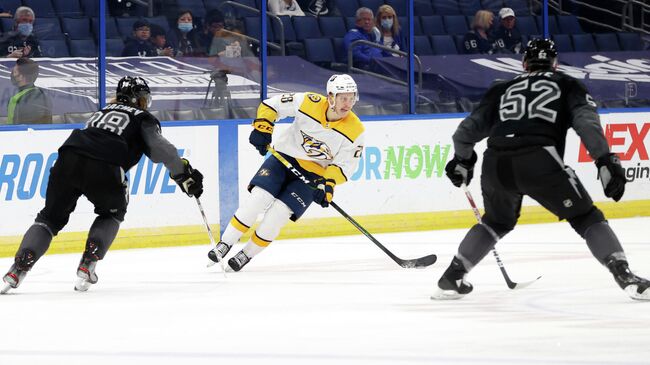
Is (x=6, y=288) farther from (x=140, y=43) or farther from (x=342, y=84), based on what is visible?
(x=140, y=43)

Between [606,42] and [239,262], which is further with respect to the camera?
[606,42]

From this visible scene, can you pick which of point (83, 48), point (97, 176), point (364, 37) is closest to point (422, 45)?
point (364, 37)

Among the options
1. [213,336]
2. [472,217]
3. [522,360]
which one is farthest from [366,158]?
[522,360]

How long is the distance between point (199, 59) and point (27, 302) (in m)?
3.11

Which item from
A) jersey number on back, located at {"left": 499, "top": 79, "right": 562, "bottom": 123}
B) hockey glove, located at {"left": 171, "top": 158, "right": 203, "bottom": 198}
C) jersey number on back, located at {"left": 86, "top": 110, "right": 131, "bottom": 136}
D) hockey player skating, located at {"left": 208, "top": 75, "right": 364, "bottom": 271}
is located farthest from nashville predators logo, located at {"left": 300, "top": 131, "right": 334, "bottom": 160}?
jersey number on back, located at {"left": 499, "top": 79, "right": 562, "bottom": 123}

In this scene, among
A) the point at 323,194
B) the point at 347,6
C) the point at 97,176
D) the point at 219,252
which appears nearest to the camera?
the point at 97,176

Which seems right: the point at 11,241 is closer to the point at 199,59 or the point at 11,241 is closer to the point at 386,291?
the point at 199,59

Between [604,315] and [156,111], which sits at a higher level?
[604,315]

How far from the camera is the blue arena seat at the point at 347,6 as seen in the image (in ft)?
29.6

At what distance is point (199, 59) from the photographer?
855cm

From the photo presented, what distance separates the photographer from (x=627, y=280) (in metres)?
5.25

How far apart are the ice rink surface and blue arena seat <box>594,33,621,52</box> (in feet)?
7.97

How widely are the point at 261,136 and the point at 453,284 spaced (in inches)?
65.0

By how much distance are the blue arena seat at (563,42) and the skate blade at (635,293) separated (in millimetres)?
4759
